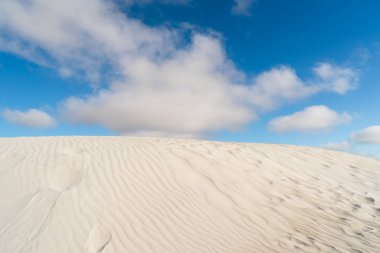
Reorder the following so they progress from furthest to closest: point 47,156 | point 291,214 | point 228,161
A: point 228,161 → point 47,156 → point 291,214

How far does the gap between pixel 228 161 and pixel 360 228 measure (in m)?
3.85

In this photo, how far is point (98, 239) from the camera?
4.64 meters

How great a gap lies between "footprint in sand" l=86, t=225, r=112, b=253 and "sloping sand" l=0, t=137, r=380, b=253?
0.02 meters

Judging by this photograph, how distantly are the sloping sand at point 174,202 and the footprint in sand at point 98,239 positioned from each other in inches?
→ 0.6

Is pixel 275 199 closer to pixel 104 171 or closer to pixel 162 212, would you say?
pixel 162 212

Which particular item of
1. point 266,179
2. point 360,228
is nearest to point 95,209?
point 266,179

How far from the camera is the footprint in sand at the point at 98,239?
4414 mm

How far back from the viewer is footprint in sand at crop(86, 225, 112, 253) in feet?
14.5

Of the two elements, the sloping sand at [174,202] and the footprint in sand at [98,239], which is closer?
the footprint in sand at [98,239]

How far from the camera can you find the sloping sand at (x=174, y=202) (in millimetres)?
4820

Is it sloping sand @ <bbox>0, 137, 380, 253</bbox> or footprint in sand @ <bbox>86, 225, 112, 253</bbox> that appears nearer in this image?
footprint in sand @ <bbox>86, 225, 112, 253</bbox>

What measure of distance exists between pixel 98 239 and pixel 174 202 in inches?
74.6

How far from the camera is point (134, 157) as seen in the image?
27.0ft

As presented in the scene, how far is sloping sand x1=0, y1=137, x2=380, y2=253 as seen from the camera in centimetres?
482
